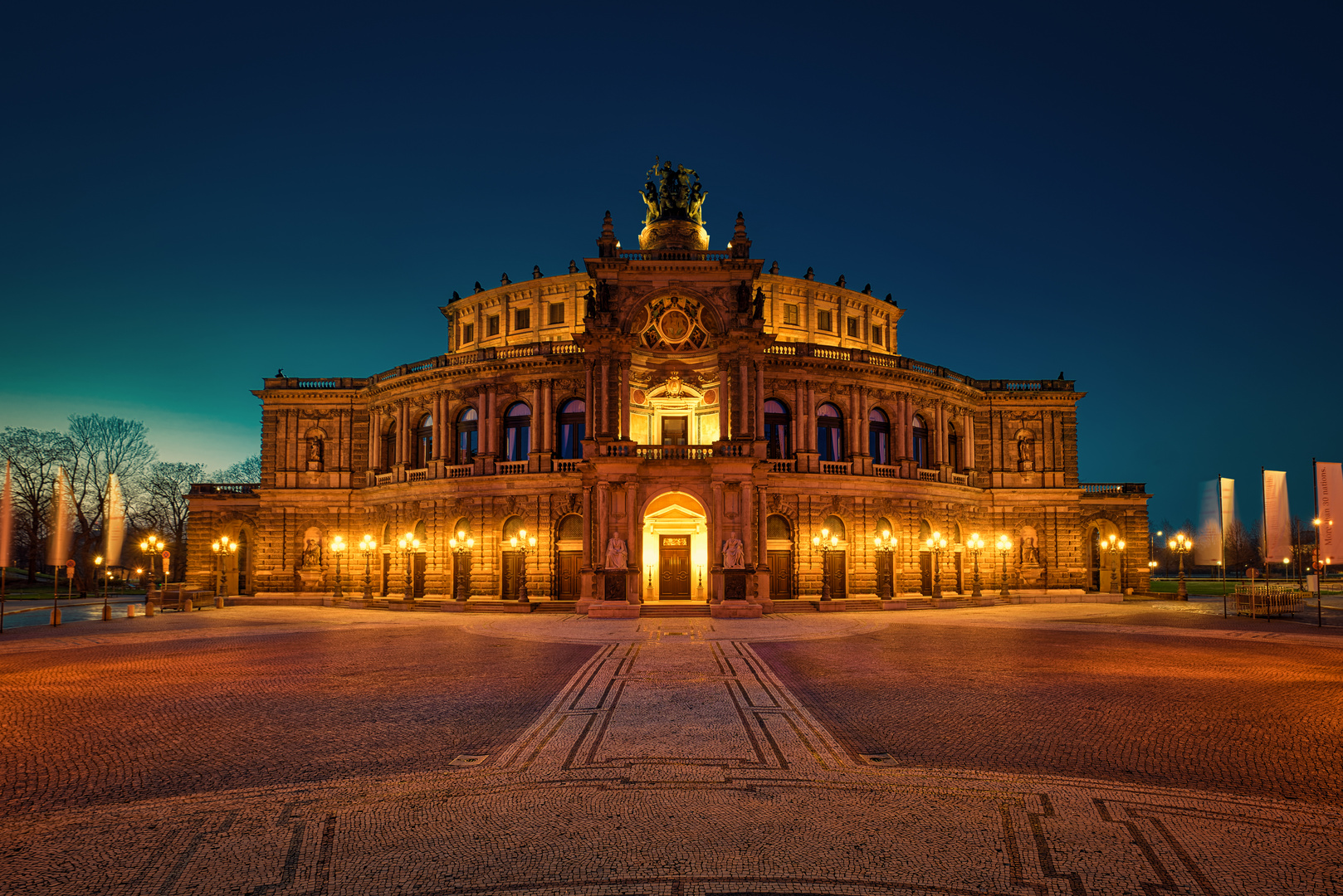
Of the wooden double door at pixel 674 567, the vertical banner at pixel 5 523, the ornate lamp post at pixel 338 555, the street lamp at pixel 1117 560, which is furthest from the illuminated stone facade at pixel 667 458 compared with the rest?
the vertical banner at pixel 5 523

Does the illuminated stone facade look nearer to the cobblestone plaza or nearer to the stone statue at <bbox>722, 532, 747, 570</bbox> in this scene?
the stone statue at <bbox>722, 532, 747, 570</bbox>

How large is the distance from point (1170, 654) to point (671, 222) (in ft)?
117

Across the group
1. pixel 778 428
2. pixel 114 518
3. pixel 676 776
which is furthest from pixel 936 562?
pixel 114 518

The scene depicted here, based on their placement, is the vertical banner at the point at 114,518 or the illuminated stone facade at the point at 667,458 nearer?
the illuminated stone facade at the point at 667,458

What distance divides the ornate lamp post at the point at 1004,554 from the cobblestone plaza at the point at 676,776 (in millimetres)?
21563

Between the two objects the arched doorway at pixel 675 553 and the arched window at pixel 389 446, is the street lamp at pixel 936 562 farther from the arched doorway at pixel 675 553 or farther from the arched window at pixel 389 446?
the arched window at pixel 389 446

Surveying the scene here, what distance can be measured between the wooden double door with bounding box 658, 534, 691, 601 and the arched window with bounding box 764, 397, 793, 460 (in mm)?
7423

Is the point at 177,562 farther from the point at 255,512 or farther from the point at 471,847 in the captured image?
the point at 471,847

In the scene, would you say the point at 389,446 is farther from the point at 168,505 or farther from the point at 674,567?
the point at 168,505

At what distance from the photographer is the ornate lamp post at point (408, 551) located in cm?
4022

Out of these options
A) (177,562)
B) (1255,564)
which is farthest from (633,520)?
(1255,564)

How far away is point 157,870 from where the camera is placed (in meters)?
6.93

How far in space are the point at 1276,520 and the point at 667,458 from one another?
2856 cm

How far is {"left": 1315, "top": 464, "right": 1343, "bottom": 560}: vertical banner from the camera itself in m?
28.2
